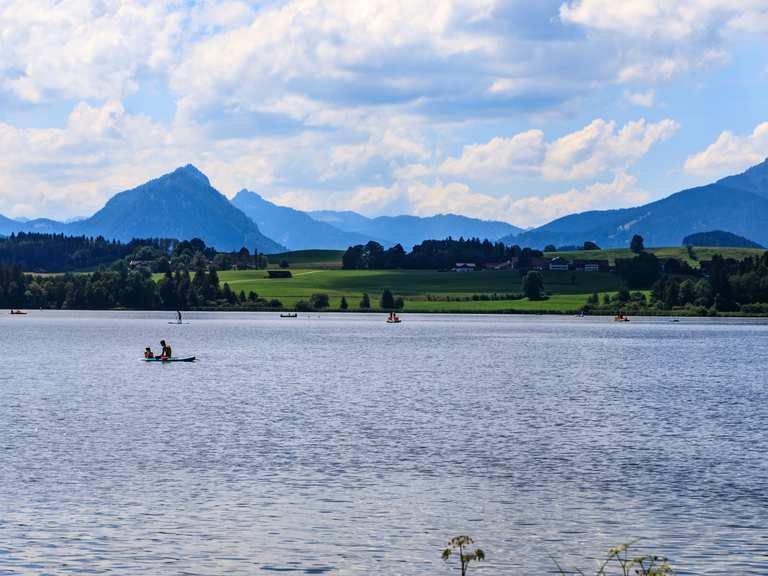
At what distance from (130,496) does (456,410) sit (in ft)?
127

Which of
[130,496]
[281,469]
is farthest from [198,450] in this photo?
[130,496]

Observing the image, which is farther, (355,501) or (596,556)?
(355,501)

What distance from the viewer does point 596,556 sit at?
37469 mm

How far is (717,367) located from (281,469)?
8808 centimetres

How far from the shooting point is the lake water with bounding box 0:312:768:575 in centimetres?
3806

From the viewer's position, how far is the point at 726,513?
144ft

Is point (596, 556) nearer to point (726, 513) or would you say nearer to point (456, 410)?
point (726, 513)

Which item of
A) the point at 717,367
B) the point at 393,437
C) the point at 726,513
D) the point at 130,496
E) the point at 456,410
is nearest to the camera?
the point at 726,513

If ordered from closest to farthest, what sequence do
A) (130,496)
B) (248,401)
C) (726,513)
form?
1. (726,513)
2. (130,496)
3. (248,401)

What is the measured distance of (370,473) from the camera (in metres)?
53.1

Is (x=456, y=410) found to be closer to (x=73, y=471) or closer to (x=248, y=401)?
(x=248, y=401)

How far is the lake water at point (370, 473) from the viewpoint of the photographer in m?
38.1

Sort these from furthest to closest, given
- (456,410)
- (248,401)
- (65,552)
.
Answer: (248,401), (456,410), (65,552)

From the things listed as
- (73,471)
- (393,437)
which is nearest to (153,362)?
(393,437)
